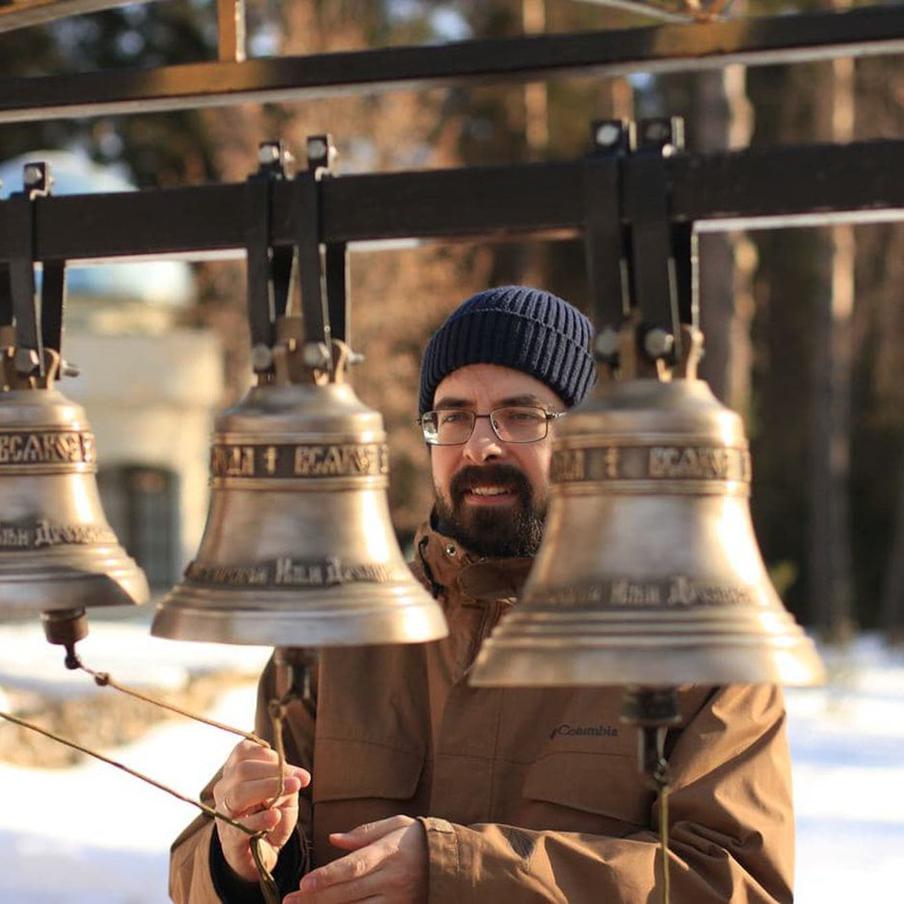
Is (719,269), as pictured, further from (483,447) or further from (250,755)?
(250,755)

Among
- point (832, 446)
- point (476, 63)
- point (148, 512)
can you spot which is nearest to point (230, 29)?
point (476, 63)

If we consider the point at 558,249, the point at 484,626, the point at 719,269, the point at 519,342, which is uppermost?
the point at 558,249

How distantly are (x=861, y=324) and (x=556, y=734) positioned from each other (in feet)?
94.1

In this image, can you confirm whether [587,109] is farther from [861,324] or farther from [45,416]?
[45,416]

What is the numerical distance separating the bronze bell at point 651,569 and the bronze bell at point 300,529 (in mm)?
207

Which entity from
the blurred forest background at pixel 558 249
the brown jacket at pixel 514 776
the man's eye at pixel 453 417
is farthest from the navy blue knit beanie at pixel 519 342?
the blurred forest background at pixel 558 249

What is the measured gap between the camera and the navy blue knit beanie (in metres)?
3.49

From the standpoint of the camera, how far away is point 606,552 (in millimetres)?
2295

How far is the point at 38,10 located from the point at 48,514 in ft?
2.76

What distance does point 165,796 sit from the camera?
1041 cm

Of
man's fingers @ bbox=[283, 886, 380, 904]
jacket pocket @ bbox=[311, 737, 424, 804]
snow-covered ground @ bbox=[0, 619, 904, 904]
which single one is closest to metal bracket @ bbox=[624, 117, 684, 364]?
man's fingers @ bbox=[283, 886, 380, 904]

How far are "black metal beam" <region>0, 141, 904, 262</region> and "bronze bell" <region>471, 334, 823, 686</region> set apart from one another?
0.26 meters

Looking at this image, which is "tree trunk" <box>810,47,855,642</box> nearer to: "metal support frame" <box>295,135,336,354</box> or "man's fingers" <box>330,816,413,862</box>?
"man's fingers" <box>330,816,413,862</box>

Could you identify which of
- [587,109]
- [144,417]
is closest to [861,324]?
[587,109]
